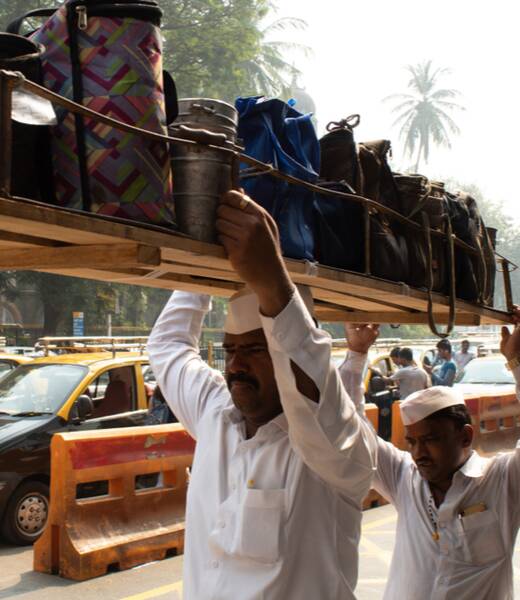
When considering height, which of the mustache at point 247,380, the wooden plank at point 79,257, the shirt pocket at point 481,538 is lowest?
the shirt pocket at point 481,538

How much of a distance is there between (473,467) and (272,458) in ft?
5.05

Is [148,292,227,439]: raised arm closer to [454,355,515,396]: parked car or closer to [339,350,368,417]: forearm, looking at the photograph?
[339,350,368,417]: forearm

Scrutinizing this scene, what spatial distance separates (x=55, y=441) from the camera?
773cm

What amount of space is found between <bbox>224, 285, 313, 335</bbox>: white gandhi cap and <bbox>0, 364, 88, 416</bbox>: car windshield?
7.11 meters

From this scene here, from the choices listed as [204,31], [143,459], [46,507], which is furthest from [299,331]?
[204,31]

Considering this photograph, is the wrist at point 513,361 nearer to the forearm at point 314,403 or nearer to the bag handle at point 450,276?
the bag handle at point 450,276

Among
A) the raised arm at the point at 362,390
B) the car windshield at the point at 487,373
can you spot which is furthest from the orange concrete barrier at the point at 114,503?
the car windshield at the point at 487,373

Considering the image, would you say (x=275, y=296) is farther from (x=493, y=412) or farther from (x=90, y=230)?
(x=493, y=412)

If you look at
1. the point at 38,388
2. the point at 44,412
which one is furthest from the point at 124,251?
the point at 38,388

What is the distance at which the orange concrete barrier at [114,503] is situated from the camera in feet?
25.2

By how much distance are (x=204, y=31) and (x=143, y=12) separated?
122ft

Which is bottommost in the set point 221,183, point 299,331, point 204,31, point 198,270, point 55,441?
point 55,441

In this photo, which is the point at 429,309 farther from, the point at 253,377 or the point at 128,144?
the point at 128,144

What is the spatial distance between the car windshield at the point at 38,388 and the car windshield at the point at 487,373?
29.1ft
